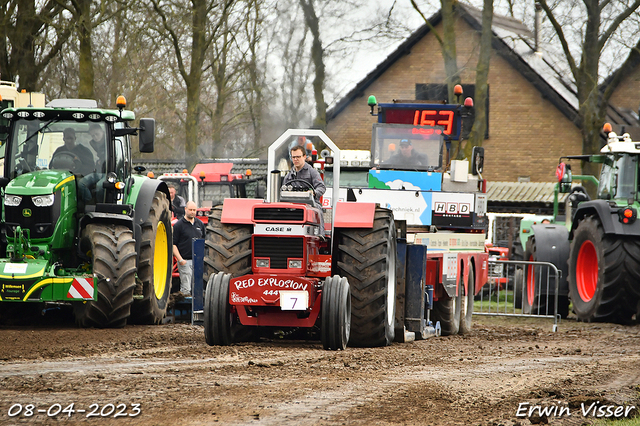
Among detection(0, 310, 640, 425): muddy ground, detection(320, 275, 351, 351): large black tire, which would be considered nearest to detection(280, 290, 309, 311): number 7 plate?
detection(320, 275, 351, 351): large black tire

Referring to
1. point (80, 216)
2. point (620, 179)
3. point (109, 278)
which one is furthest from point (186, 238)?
point (620, 179)

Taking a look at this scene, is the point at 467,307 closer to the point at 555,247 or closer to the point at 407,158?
the point at 407,158

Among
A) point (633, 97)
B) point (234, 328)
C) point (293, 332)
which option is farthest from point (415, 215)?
point (633, 97)

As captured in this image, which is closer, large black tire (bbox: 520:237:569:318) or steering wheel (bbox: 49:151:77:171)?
steering wheel (bbox: 49:151:77:171)

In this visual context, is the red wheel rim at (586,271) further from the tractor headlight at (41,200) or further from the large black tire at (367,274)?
the tractor headlight at (41,200)

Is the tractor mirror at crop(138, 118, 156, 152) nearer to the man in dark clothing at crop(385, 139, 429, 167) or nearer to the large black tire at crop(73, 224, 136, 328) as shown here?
the large black tire at crop(73, 224, 136, 328)

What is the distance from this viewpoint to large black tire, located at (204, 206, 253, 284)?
330 inches

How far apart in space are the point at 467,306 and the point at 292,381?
274 inches

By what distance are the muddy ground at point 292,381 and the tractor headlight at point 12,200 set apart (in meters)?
1.40

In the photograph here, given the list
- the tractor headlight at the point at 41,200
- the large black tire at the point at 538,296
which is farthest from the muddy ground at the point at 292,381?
the large black tire at the point at 538,296

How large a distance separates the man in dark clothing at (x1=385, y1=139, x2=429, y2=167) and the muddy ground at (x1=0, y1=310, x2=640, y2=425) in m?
4.43

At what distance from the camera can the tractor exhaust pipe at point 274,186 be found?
9094mm

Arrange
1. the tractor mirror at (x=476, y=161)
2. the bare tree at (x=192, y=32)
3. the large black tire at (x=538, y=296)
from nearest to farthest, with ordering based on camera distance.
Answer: the tractor mirror at (x=476, y=161) < the large black tire at (x=538, y=296) < the bare tree at (x=192, y=32)

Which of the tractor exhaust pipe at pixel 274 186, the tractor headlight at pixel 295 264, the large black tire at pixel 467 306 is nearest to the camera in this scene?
the tractor headlight at pixel 295 264
